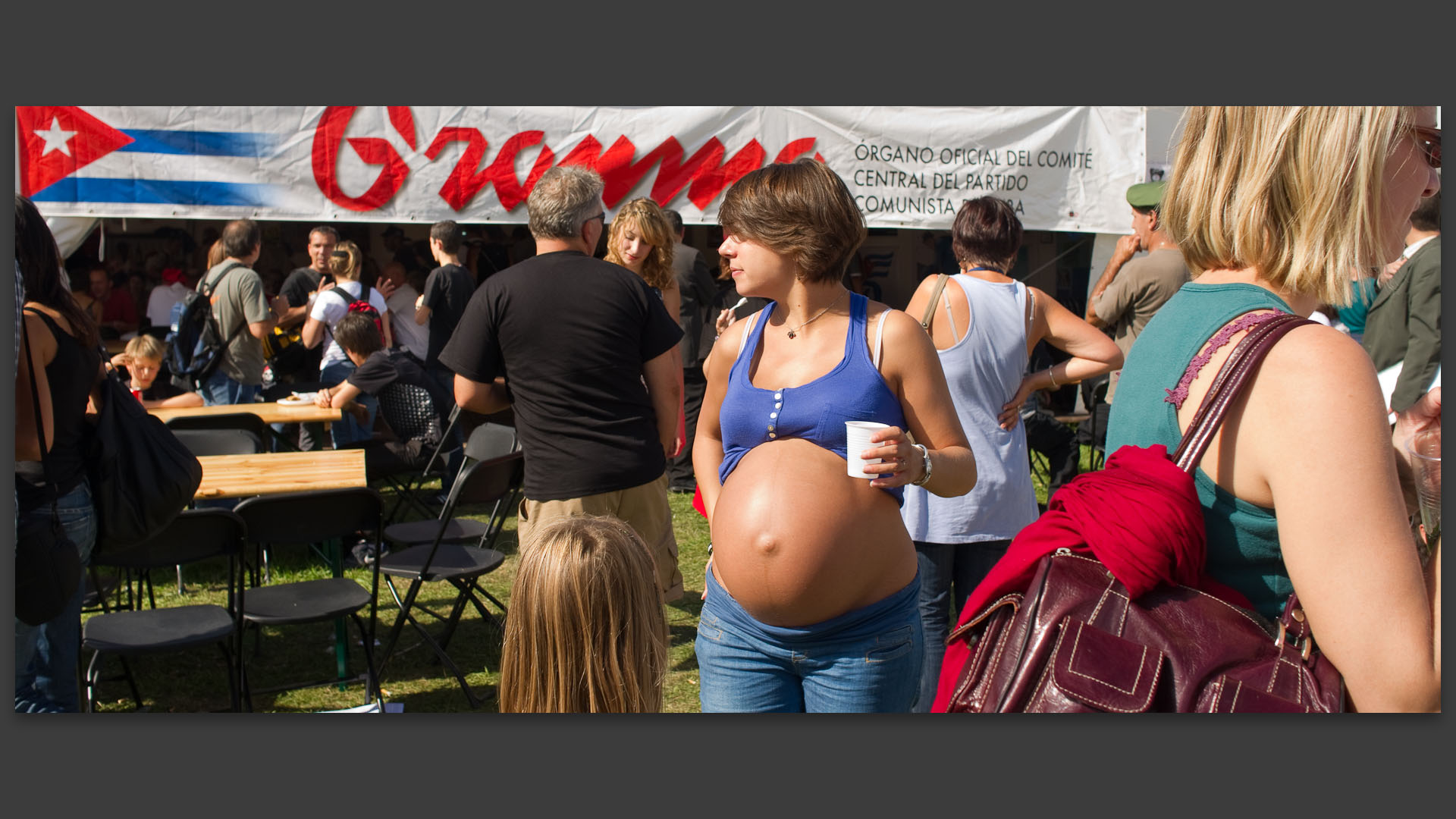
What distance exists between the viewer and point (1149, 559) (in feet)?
3.88

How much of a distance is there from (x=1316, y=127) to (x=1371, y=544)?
1.55ft

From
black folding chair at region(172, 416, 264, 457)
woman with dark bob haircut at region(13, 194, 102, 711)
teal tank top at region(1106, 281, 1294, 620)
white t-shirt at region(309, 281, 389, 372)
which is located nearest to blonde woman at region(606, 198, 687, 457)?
black folding chair at region(172, 416, 264, 457)

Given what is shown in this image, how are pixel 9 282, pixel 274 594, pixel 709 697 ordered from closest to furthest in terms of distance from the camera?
pixel 709 697 < pixel 9 282 < pixel 274 594

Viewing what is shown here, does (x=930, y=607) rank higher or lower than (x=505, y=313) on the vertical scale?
lower

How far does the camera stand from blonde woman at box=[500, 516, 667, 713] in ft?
6.68

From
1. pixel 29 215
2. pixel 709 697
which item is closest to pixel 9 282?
pixel 29 215

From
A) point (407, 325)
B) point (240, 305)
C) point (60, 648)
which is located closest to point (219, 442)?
point (240, 305)

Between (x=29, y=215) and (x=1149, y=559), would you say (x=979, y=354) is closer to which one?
(x=1149, y=559)

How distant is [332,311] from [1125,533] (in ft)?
22.4

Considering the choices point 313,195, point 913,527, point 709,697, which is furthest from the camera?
point 313,195

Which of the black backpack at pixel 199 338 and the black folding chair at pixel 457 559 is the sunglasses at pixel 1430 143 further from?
the black backpack at pixel 199 338

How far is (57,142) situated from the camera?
6184mm

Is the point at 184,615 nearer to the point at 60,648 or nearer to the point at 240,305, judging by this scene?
the point at 60,648

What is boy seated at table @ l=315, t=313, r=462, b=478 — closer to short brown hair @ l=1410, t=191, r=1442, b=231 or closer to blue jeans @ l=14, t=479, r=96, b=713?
blue jeans @ l=14, t=479, r=96, b=713
